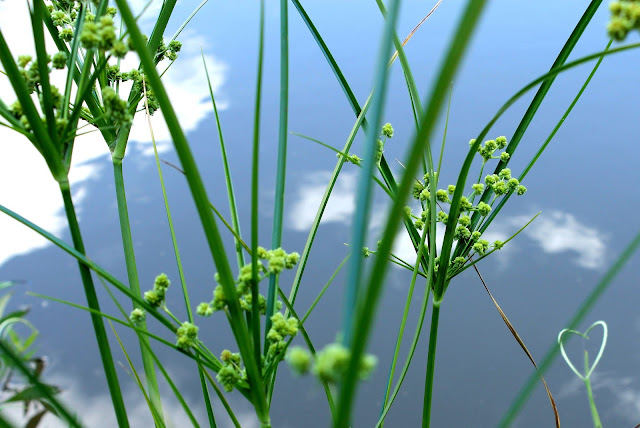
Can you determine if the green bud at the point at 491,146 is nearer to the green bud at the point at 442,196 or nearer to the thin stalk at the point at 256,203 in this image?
the green bud at the point at 442,196

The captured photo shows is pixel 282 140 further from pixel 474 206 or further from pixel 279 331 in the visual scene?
pixel 474 206

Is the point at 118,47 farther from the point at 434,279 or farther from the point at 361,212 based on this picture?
the point at 434,279

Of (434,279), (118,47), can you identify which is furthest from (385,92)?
(434,279)

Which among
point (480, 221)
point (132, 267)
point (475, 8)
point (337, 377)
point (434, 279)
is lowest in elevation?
point (337, 377)

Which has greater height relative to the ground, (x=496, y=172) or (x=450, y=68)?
(x=496, y=172)

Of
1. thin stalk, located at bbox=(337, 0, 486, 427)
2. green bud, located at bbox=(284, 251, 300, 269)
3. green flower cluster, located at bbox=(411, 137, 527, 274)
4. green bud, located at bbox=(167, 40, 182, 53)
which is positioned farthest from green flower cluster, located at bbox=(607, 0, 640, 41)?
green bud, located at bbox=(167, 40, 182, 53)

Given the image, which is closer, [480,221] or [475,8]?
[475,8]

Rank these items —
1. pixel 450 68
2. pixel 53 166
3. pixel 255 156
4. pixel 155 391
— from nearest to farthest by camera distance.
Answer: pixel 450 68 < pixel 255 156 < pixel 53 166 < pixel 155 391

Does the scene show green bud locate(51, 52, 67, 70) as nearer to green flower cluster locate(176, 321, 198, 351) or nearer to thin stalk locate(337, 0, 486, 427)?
green flower cluster locate(176, 321, 198, 351)

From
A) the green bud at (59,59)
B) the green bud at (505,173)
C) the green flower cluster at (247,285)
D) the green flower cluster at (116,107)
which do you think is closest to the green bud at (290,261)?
the green flower cluster at (247,285)
